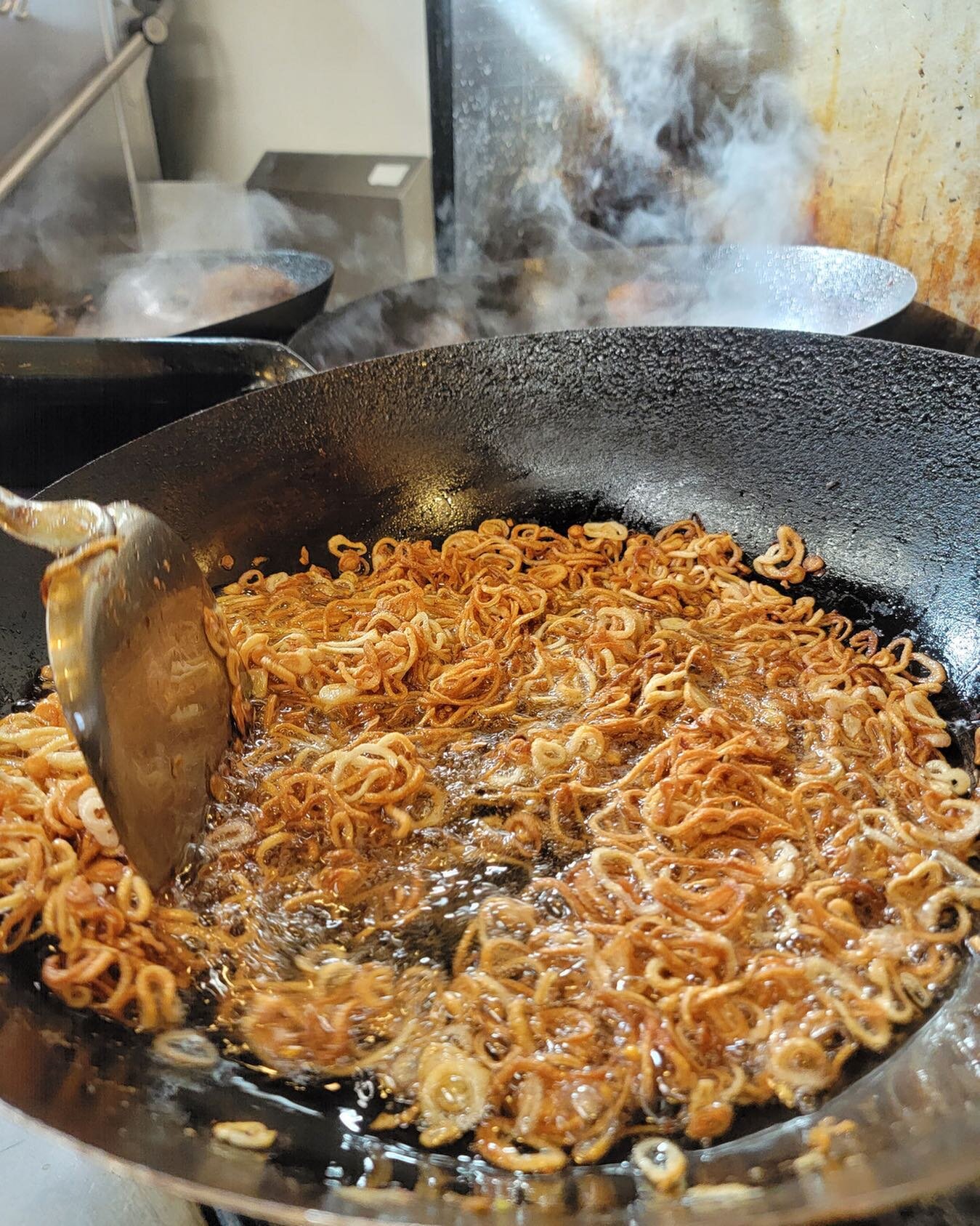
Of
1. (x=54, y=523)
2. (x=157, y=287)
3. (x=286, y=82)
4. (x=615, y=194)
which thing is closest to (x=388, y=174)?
(x=286, y=82)

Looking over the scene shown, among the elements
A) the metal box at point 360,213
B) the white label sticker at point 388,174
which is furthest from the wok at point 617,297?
the white label sticker at point 388,174

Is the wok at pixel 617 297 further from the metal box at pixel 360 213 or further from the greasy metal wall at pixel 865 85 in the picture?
the metal box at pixel 360 213

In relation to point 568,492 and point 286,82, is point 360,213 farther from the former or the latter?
point 568,492

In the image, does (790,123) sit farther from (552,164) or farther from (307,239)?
(307,239)

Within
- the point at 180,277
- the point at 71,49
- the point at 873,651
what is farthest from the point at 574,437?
the point at 71,49

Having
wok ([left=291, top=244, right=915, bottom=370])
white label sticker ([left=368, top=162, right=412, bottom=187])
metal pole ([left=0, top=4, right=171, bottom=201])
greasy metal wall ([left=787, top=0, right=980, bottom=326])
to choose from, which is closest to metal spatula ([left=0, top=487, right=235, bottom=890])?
wok ([left=291, top=244, right=915, bottom=370])
